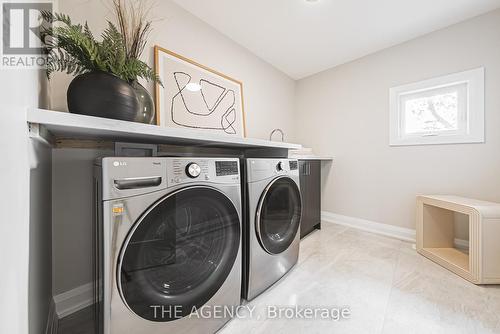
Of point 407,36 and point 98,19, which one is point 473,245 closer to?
point 407,36

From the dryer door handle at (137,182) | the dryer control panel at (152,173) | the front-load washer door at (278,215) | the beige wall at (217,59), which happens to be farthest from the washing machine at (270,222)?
the beige wall at (217,59)

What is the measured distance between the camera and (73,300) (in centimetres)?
110

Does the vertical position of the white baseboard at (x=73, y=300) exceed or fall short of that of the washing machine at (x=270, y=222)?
it falls short

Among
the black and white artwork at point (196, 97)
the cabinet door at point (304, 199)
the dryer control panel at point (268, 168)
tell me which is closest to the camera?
the dryer control panel at point (268, 168)

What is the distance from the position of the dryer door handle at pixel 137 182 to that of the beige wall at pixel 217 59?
0.90 meters

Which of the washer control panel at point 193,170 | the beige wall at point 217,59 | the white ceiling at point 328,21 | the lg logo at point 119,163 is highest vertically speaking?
the white ceiling at point 328,21

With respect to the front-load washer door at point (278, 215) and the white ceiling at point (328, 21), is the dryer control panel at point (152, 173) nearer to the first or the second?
the front-load washer door at point (278, 215)

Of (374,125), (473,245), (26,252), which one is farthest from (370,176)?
(26,252)

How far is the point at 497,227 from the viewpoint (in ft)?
4.25

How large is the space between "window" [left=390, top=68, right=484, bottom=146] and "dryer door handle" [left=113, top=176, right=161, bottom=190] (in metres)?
2.50

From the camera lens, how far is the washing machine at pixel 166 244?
629mm

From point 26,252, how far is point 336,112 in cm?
299

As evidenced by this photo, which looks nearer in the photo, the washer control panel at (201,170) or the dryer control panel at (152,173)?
the dryer control panel at (152,173)

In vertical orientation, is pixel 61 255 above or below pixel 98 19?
below
